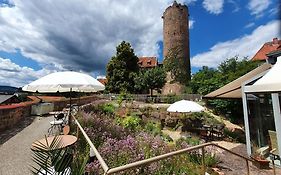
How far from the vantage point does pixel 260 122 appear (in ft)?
23.5

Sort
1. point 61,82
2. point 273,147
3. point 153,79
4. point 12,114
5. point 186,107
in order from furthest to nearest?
point 153,79, point 186,107, point 12,114, point 273,147, point 61,82

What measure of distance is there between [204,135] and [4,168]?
8.85 meters

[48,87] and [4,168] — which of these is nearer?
[4,168]

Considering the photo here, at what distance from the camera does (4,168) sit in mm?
4297

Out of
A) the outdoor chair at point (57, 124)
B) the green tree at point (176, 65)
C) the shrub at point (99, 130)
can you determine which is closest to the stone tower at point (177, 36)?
the green tree at point (176, 65)

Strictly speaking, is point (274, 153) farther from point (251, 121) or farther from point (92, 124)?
point (92, 124)

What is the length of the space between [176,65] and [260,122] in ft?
111

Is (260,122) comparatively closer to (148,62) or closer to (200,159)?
(200,159)

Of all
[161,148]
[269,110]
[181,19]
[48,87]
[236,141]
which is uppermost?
[181,19]

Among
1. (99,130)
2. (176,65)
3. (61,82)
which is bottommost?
(99,130)

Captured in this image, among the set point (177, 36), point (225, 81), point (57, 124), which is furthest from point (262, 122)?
point (177, 36)

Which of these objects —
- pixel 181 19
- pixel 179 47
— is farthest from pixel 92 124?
pixel 181 19

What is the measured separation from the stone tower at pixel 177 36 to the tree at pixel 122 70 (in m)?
9.00

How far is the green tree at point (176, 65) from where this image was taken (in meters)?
40.1
